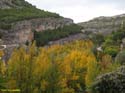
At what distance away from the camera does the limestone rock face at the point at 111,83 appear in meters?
31.6

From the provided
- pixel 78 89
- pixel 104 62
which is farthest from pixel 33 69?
pixel 104 62

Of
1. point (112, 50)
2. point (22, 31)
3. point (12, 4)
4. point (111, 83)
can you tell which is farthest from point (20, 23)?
point (111, 83)

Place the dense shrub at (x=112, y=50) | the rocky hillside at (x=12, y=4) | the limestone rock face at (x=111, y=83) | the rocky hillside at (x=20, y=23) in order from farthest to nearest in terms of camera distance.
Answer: the rocky hillside at (x=12, y=4) → the rocky hillside at (x=20, y=23) → the dense shrub at (x=112, y=50) → the limestone rock face at (x=111, y=83)

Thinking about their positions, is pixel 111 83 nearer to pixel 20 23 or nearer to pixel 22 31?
pixel 22 31

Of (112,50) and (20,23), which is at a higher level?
(20,23)

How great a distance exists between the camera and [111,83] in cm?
3197

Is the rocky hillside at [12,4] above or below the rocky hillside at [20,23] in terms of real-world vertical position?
above

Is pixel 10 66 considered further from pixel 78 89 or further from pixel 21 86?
pixel 78 89

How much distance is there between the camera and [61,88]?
53.0m

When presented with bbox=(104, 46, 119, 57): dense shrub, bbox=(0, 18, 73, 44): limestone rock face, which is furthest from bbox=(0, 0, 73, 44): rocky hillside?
bbox=(104, 46, 119, 57): dense shrub

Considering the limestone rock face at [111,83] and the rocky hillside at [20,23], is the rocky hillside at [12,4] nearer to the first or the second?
the rocky hillside at [20,23]

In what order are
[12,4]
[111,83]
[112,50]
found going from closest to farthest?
[111,83]
[112,50]
[12,4]

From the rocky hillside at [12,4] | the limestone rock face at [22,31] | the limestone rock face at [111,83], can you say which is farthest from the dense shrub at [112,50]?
the limestone rock face at [111,83]

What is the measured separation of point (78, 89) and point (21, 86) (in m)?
16.0
